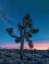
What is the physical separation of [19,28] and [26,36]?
1.68 meters

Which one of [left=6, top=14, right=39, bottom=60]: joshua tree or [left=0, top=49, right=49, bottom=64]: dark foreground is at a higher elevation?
[left=6, top=14, right=39, bottom=60]: joshua tree

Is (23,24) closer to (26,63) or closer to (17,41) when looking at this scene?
(17,41)

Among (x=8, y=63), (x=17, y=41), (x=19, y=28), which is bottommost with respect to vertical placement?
(x=8, y=63)

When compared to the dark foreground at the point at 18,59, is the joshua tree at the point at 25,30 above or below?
above

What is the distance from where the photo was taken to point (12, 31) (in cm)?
2356

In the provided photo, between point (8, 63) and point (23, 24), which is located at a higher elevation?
point (23, 24)

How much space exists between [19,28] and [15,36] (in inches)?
54.5

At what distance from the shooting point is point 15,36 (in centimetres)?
2453

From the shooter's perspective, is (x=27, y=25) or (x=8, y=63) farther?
(x=27, y=25)

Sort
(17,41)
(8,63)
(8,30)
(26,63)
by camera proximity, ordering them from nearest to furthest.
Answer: (8,63)
(26,63)
(8,30)
(17,41)

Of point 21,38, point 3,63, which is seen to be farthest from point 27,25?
point 3,63

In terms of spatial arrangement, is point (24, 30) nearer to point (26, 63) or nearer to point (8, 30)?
point (8, 30)

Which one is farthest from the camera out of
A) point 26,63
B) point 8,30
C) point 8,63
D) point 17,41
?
point 17,41

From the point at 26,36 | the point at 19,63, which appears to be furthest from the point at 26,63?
the point at 26,36
